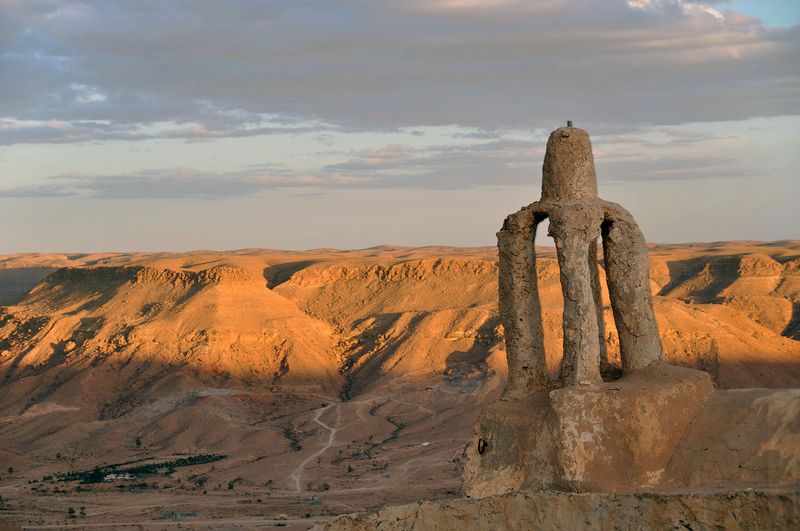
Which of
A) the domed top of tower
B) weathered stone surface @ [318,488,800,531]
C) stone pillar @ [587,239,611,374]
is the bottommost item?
weathered stone surface @ [318,488,800,531]

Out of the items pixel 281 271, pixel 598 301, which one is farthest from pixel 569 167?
pixel 281 271

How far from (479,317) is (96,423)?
2098cm

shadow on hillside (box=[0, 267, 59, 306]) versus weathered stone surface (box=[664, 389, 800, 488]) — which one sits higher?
weathered stone surface (box=[664, 389, 800, 488])

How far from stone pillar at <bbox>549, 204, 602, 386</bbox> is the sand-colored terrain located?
2598 cm

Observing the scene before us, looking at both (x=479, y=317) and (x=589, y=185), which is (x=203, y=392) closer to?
(x=479, y=317)

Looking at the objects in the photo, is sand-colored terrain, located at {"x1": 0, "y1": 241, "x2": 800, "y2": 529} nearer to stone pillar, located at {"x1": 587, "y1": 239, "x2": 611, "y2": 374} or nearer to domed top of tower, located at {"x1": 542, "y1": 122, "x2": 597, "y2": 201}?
stone pillar, located at {"x1": 587, "y1": 239, "x2": 611, "y2": 374}

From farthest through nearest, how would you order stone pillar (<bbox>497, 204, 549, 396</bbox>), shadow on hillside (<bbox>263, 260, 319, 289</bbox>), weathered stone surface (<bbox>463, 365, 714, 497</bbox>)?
shadow on hillside (<bbox>263, 260, 319, 289</bbox>)
stone pillar (<bbox>497, 204, 549, 396</bbox>)
weathered stone surface (<bbox>463, 365, 714, 497</bbox>)

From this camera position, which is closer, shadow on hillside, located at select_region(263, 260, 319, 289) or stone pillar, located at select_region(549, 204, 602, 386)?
stone pillar, located at select_region(549, 204, 602, 386)

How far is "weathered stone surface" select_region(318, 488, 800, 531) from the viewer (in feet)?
37.4

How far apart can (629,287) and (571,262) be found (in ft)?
3.96

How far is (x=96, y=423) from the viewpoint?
209 feet

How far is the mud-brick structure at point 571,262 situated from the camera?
15.4 m

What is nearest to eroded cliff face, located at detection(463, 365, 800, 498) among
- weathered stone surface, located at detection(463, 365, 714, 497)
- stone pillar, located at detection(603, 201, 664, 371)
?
weathered stone surface, located at detection(463, 365, 714, 497)

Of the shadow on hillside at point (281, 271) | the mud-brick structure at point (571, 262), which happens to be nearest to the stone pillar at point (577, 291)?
the mud-brick structure at point (571, 262)
